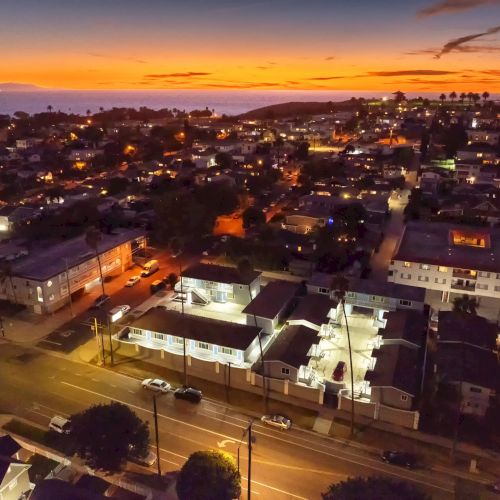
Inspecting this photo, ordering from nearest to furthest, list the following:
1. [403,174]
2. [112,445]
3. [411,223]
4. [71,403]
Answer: [112,445]
[71,403]
[411,223]
[403,174]

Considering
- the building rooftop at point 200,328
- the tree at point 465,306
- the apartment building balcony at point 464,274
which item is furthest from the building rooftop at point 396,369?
the apartment building balcony at point 464,274

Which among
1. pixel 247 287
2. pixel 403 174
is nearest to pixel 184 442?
pixel 247 287

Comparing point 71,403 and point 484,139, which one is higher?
point 484,139

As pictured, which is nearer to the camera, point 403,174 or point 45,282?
point 45,282

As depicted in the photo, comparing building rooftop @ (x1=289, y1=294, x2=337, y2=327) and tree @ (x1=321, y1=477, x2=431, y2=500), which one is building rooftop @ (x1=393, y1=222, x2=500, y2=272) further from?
tree @ (x1=321, y1=477, x2=431, y2=500)

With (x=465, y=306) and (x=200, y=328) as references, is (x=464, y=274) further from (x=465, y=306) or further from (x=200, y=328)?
(x=200, y=328)

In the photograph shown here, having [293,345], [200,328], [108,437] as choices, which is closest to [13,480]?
[108,437]

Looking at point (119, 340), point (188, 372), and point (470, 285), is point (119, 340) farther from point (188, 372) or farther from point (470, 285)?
point (470, 285)
